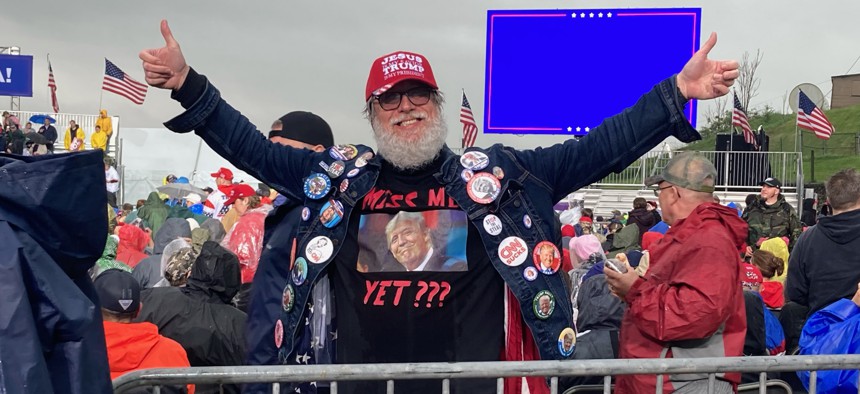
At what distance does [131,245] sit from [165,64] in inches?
246

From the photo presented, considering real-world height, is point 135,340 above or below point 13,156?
below

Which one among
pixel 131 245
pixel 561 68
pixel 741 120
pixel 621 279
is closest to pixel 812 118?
pixel 741 120

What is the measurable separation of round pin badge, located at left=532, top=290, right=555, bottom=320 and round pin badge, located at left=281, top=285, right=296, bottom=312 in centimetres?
86

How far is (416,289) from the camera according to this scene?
3.31 m

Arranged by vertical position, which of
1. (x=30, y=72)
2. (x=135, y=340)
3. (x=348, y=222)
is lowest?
(x=135, y=340)

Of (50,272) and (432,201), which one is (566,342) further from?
(50,272)

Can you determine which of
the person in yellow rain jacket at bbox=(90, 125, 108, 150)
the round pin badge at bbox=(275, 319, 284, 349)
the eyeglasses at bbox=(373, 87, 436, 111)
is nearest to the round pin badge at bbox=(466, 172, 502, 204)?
the eyeglasses at bbox=(373, 87, 436, 111)

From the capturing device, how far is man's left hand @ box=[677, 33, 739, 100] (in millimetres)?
3234

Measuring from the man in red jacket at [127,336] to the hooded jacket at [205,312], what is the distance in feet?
2.02

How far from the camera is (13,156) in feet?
7.37

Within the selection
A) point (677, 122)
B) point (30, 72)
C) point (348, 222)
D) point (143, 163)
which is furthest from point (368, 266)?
point (30, 72)

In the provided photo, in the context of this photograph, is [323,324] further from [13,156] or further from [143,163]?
[143,163]

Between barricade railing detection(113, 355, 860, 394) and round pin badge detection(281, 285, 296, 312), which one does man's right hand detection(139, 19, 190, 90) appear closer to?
round pin badge detection(281, 285, 296, 312)

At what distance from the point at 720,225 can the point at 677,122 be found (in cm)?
110
